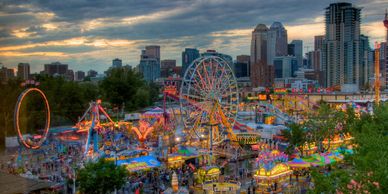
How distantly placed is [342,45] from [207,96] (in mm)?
120592

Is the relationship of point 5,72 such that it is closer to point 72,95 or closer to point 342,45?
point 72,95

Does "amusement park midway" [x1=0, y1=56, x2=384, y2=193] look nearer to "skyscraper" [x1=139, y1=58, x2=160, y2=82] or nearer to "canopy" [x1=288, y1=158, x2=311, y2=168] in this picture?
"canopy" [x1=288, y1=158, x2=311, y2=168]

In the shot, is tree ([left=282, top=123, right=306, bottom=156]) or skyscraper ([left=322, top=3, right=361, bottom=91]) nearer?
tree ([left=282, top=123, right=306, bottom=156])

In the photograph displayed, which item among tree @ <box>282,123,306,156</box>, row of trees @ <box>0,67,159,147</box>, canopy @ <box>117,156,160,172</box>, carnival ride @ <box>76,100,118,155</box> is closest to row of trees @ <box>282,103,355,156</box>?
tree @ <box>282,123,306,156</box>

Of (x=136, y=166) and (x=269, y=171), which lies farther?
(x=136, y=166)

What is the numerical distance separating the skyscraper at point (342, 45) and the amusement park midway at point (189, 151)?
10644 cm

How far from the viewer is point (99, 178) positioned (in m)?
16.5

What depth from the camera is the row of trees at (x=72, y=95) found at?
92.6 feet

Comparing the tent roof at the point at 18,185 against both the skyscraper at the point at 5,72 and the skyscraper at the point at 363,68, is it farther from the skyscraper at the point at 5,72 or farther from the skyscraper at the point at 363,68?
the skyscraper at the point at 363,68

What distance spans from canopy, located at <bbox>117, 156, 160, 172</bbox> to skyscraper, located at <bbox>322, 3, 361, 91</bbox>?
387 ft

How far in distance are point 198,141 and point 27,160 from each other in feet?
38.7

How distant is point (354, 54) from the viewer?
13850 centimetres

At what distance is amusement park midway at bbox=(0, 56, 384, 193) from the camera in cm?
2034

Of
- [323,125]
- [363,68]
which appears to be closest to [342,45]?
[363,68]
